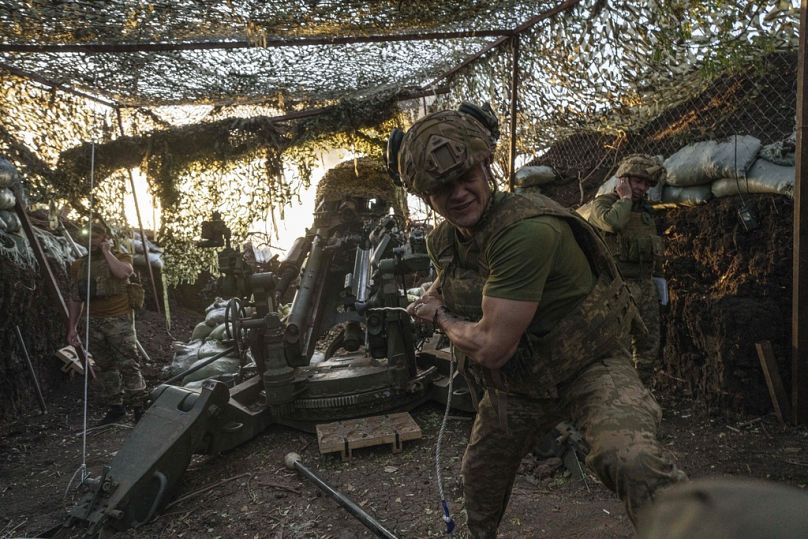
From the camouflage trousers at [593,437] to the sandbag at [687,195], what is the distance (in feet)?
9.68

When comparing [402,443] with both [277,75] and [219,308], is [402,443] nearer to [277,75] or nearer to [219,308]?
[277,75]

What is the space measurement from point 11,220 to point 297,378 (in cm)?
405

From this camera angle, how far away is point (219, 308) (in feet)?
26.2

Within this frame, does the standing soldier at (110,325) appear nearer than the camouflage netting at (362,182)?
Yes

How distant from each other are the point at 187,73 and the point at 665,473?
17.1 feet

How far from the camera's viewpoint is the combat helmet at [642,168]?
442cm

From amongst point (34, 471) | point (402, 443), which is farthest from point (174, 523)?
point (34, 471)

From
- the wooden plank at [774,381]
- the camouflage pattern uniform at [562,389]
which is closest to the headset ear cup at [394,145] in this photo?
the camouflage pattern uniform at [562,389]

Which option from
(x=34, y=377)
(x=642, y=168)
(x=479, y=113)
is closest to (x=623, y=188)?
(x=642, y=168)

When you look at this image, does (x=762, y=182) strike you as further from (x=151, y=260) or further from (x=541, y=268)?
(x=151, y=260)

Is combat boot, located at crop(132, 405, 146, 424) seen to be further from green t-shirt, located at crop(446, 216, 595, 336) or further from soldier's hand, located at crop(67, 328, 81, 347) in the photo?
green t-shirt, located at crop(446, 216, 595, 336)

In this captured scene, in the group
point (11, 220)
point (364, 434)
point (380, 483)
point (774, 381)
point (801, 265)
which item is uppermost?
point (11, 220)

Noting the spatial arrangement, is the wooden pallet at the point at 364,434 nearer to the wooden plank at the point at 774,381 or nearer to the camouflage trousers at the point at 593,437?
the camouflage trousers at the point at 593,437

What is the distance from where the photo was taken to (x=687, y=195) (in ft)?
14.6
